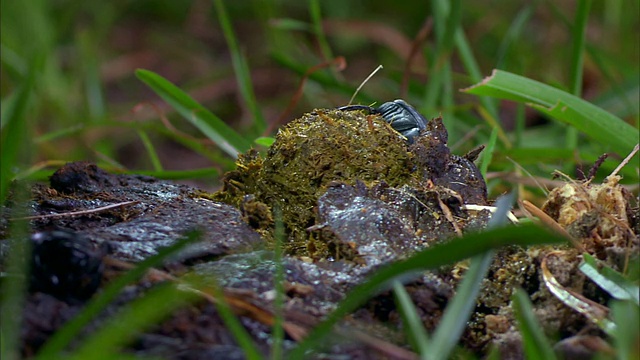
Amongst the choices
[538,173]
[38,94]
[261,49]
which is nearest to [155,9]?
[261,49]

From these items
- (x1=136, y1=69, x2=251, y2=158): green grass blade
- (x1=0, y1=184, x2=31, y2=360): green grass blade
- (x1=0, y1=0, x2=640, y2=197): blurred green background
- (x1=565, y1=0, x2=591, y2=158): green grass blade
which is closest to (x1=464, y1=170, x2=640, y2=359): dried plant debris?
(x1=0, y1=184, x2=31, y2=360): green grass blade

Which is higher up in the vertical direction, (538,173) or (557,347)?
(538,173)

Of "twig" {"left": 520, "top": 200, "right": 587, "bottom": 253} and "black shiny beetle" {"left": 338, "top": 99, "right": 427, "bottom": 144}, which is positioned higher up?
"black shiny beetle" {"left": 338, "top": 99, "right": 427, "bottom": 144}

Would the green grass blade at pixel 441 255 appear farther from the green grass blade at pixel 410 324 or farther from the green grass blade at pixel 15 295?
the green grass blade at pixel 15 295

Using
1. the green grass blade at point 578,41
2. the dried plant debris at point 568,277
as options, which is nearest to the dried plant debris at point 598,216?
the dried plant debris at point 568,277

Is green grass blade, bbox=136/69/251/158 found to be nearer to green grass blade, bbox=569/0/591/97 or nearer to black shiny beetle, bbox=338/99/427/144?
black shiny beetle, bbox=338/99/427/144

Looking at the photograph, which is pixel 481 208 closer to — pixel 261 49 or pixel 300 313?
pixel 300 313
